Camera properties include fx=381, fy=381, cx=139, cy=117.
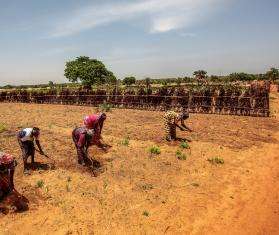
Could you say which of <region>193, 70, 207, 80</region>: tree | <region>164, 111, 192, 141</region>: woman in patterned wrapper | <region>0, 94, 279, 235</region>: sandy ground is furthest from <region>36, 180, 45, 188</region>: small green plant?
<region>193, 70, 207, 80</region>: tree

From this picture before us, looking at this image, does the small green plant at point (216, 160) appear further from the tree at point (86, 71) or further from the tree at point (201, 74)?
the tree at point (201, 74)

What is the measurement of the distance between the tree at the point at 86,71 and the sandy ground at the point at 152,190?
3347 cm

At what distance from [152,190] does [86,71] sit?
132 feet

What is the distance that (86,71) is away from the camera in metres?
49.4

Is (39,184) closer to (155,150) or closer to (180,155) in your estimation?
(155,150)

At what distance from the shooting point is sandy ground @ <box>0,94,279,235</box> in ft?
28.5

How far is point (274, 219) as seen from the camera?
9.23 m

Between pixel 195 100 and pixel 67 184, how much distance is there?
18.1m

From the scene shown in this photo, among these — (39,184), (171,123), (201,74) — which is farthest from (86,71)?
(39,184)

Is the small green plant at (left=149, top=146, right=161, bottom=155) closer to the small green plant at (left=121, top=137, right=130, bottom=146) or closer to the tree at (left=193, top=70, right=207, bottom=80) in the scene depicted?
the small green plant at (left=121, top=137, right=130, bottom=146)

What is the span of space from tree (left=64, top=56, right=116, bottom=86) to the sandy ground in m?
33.5

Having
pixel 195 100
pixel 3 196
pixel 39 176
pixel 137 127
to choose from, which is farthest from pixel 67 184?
pixel 195 100

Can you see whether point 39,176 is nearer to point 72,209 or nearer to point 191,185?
point 72,209

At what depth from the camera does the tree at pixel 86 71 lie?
49625mm
